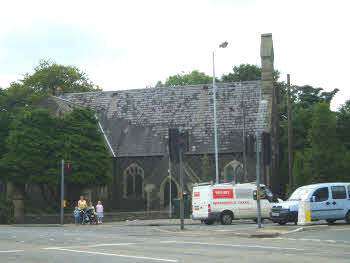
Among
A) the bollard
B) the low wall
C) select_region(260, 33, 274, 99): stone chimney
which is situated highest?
select_region(260, 33, 274, 99): stone chimney

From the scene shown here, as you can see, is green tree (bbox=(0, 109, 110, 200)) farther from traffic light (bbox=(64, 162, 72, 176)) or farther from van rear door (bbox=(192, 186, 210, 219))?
van rear door (bbox=(192, 186, 210, 219))

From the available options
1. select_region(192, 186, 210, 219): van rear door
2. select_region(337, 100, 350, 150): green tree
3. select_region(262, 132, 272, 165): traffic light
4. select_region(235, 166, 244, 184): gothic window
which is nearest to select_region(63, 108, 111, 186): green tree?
select_region(235, 166, 244, 184): gothic window

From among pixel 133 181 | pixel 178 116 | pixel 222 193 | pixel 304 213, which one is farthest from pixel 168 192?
pixel 304 213

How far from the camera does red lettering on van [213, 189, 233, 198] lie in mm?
30516

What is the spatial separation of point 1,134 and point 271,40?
24976mm

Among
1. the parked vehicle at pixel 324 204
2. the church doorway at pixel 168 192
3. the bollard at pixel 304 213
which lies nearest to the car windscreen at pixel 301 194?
the parked vehicle at pixel 324 204

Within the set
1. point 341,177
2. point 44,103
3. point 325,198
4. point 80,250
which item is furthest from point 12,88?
point 80,250

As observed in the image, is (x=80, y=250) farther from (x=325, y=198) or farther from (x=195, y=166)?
Result: (x=195, y=166)

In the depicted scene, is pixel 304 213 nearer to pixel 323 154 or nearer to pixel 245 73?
pixel 323 154

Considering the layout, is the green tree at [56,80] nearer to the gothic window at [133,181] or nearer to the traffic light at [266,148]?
the gothic window at [133,181]

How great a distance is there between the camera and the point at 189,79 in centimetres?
8088

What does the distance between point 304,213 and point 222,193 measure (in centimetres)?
656

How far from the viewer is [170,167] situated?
4594cm

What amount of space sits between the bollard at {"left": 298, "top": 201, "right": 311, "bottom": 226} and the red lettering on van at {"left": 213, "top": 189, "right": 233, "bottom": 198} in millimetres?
6165
